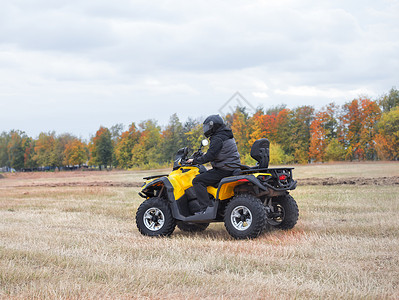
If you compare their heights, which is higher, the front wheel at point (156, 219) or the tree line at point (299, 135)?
the tree line at point (299, 135)

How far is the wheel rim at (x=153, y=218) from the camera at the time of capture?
8875 mm

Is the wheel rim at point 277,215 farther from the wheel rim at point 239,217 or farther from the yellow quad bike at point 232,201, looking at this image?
the wheel rim at point 239,217

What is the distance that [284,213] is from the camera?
913cm

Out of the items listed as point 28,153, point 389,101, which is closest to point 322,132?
point 389,101

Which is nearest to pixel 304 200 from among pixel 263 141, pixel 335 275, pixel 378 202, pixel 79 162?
pixel 378 202

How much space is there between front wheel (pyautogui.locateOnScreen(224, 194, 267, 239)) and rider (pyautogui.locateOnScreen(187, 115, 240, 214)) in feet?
1.75

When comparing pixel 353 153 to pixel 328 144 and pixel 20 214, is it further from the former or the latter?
pixel 20 214

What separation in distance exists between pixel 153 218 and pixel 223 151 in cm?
192

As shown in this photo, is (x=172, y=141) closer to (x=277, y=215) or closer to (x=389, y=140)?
(x=389, y=140)

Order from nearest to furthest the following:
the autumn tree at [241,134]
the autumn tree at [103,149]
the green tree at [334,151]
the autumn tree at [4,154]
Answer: the green tree at [334,151] < the autumn tree at [241,134] < the autumn tree at [103,149] < the autumn tree at [4,154]

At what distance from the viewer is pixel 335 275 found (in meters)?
5.45

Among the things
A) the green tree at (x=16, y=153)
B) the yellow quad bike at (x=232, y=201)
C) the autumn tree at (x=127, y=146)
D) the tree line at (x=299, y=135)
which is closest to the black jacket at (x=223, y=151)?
the yellow quad bike at (x=232, y=201)

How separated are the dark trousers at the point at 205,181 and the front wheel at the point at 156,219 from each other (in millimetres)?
726

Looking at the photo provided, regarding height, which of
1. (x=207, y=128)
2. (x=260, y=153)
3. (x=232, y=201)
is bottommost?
(x=232, y=201)
